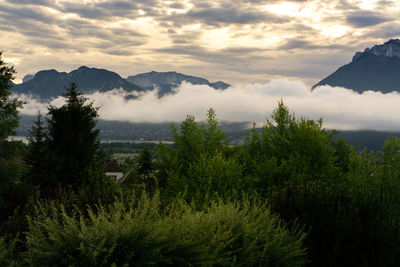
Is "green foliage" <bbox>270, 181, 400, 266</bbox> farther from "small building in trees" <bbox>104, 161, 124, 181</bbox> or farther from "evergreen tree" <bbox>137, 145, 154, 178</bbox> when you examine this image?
"small building in trees" <bbox>104, 161, 124, 181</bbox>

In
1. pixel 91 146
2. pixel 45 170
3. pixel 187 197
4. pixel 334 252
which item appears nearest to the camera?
pixel 334 252

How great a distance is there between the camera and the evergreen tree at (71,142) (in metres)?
31.4

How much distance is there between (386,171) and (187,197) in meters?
19.1

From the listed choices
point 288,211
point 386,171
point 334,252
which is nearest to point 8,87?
point 288,211

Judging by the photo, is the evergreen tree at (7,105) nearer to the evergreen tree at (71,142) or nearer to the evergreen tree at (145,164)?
the evergreen tree at (71,142)

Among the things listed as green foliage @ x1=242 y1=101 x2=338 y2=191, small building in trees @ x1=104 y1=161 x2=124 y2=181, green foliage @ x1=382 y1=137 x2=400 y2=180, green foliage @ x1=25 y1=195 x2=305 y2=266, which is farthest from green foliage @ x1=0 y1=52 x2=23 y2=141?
small building in trees @ x1=104 y1=161 x2=124 y2=181

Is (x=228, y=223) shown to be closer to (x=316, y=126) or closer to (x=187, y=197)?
(x=187, y=197)

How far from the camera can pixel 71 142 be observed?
3284cm

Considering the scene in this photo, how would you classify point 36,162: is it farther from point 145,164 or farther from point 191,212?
point 145,164

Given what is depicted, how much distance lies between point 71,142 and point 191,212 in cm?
2236

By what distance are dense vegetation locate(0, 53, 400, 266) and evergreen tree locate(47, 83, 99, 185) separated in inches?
3.6

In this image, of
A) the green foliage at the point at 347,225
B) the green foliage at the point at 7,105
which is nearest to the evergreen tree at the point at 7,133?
the green foliage at the point at 7,105

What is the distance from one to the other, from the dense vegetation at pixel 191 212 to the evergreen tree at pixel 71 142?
0.30 feet

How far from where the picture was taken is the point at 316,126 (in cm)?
3400
